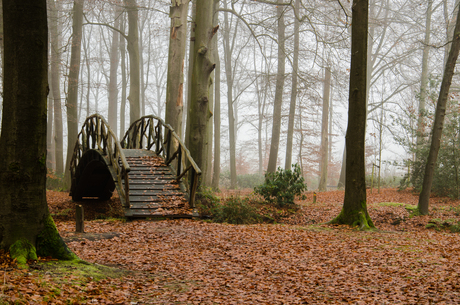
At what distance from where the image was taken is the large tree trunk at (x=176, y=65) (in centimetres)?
1194

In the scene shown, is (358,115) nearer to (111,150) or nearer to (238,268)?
(238,268)

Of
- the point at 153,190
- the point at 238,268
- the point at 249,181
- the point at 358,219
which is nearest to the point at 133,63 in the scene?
the point at 153,190

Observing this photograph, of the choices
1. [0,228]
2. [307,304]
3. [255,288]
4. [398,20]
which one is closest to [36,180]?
[0,228]

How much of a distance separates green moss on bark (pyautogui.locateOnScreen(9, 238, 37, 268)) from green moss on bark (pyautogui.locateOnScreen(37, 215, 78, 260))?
12 cm

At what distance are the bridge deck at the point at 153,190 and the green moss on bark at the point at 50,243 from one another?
A: 13.9 feet

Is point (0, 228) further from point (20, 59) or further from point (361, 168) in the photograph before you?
point (361, 168)

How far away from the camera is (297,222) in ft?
34.9

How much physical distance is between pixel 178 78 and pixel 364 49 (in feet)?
20.0

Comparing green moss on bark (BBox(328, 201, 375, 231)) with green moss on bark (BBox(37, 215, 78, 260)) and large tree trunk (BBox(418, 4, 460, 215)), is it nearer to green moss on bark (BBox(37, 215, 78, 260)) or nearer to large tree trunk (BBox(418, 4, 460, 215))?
large tree trunk (BBox(418, 4, 460, 215))

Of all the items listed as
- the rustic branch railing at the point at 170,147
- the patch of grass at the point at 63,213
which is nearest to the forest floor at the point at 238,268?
the rustic branch railing at the point at 170,147

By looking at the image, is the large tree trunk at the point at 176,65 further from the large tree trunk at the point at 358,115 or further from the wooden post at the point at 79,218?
the large tree trunk at the point at 358,115

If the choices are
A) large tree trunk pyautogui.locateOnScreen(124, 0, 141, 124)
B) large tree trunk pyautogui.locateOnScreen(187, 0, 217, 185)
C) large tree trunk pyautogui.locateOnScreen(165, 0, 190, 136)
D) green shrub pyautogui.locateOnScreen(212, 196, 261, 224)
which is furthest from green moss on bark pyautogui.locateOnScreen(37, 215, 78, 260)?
large tree trunk pyautogui.locateOnScreen(124, 0, 141, 124)

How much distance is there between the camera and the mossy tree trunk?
3930 millimetres

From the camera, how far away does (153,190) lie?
9.58m
